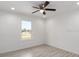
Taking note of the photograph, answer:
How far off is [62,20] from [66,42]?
1423 mm

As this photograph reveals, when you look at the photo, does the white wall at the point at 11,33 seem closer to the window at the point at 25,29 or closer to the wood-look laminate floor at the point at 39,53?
the window at the point at 25,29

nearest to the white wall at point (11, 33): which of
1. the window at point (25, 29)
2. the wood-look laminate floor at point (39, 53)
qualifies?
the window at point (25, 29)

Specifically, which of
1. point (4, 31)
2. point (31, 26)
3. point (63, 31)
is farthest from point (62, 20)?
point (4, 31)

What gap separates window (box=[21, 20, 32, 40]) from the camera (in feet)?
15.9

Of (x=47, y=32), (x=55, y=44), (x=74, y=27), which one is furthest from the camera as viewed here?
(x=47, y=32)

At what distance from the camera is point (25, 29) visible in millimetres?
5012

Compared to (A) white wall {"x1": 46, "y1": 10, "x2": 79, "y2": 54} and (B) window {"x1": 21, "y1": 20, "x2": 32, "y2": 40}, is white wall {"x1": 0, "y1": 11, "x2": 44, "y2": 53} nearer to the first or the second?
(B) window {"x1": 21, "y1": 20, "x2": 32, "y2": 40}

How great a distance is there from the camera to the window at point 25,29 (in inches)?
191

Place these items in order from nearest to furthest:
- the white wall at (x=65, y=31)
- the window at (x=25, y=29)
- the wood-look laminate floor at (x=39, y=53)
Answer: the wood-look laminate floor at (x=39, y=53) → the white wall at (x=65, y=31) → the window at (x=25, y=29)

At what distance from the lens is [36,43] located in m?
5.61

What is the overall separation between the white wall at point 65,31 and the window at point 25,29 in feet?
5.47

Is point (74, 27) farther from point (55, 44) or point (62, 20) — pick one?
point (55, 44)

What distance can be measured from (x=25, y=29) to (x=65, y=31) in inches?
105

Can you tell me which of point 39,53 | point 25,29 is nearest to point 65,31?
point 39,53
